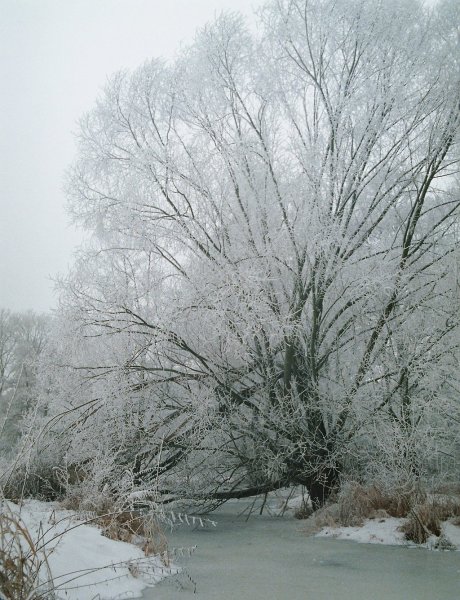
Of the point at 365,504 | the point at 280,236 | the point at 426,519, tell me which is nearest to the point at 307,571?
the point at 426,519

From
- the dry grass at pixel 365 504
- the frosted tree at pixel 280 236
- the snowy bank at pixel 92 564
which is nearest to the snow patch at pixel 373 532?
the dry grass at pixel 365 504

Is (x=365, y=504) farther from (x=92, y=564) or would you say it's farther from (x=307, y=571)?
(x=92, y=564)

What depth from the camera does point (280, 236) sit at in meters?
8.83

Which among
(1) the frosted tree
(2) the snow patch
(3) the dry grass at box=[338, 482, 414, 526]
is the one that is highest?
(1) the frosted tree

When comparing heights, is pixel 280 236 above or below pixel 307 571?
above

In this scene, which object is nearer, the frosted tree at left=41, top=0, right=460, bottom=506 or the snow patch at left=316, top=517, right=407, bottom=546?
the snow patch at left=316, top=517, right=407, bottom=546

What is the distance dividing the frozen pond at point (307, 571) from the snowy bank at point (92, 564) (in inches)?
8.4

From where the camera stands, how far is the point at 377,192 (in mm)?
9734

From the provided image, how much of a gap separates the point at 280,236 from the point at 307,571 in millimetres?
4844

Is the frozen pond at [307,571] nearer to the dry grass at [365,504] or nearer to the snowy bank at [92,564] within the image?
the snowy bank at [92,564]

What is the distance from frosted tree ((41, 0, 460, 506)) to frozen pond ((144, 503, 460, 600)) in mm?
1722

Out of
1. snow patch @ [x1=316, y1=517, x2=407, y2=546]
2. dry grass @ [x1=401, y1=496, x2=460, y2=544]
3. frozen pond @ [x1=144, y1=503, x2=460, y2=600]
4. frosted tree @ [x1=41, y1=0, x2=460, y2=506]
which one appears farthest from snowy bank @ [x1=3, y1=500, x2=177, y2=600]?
frosted tree @ [x1=41, y1=0, x2=460, y2=506]

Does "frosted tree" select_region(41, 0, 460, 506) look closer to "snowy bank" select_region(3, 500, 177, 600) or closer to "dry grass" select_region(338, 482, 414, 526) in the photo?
"dry grass" select_region(338, 482, 414, 526)

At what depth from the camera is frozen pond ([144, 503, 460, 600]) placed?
4914 mm
